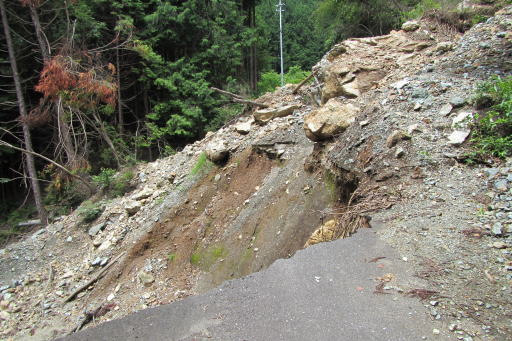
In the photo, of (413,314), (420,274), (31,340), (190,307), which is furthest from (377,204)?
(31,340)

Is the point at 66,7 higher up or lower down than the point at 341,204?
higher up

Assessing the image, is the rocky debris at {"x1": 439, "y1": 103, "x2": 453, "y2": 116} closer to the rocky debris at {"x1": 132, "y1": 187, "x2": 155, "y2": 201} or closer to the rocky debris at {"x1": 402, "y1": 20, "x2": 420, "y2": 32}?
the rocky debris at {"x1": 402, "y1": 20, "x2": 420, "y2": 32}

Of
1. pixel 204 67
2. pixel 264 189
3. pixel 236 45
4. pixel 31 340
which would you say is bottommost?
pixel 31 340

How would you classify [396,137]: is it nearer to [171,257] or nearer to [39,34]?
[171,257]

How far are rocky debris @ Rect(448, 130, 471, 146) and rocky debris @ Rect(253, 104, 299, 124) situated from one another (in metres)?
4.32

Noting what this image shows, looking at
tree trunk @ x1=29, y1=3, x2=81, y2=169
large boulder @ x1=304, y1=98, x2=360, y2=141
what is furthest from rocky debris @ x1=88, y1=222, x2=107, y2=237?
large boulder @ x1=304, y1=98, x2=360, y2=141

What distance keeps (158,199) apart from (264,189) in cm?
307

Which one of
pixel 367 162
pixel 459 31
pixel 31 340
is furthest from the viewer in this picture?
pixel 459 31

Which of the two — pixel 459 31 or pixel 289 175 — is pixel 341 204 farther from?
pixel 459 31

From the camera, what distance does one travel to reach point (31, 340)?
509 centimetres

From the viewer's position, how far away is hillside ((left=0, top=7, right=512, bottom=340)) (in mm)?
2314

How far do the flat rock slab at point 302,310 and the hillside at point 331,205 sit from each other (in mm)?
110

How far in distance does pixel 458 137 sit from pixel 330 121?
195 cm

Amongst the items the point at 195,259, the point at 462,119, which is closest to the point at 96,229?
the point at 195,259
